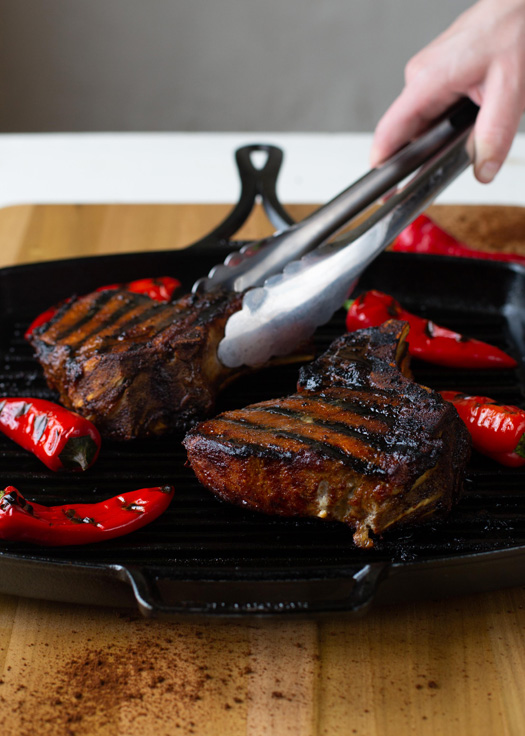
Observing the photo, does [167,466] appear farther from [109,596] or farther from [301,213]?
[301,213]

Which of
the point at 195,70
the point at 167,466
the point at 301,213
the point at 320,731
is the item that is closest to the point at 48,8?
the point at 195,70

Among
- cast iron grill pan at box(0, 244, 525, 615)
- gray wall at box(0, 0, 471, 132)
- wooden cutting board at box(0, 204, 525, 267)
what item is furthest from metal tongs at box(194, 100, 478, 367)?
gray wall at box(0, 0, 471, 132)

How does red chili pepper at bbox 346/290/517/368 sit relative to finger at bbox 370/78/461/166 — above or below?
below

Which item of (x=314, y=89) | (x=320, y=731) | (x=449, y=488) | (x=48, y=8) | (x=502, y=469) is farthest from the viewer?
(x=314, y=89)

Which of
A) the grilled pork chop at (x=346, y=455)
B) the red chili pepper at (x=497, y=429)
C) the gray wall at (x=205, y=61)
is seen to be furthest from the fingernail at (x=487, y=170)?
the gray wall at (x=205, y=61)

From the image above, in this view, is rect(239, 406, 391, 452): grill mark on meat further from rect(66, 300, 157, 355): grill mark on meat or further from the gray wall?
the gray wall
